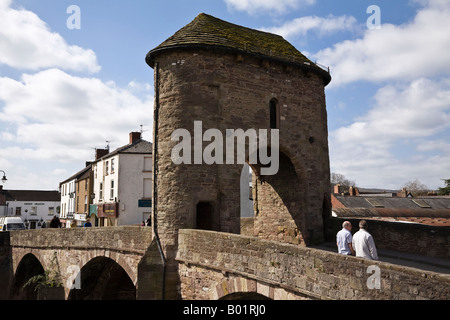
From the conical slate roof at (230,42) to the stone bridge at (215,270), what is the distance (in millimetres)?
5797

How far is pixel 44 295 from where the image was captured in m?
16.3

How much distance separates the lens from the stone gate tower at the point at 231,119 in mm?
11469

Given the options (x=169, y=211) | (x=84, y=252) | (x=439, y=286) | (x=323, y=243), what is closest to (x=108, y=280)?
(x=84, y=252)

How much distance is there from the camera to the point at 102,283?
1669 cm

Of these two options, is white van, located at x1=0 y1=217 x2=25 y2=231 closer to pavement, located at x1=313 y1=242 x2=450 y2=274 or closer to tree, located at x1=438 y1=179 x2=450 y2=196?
pavement, located at x1=313 y1=242 x2=450 y2=274

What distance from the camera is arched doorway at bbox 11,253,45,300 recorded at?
20.5 metres

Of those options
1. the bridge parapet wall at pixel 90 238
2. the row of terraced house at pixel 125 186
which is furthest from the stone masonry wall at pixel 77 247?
the row of terraced house at pixel 125 186

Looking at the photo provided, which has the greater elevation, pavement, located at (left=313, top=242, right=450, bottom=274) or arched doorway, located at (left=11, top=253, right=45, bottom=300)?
pavement, located at (left=313, top=242, right=450, bottom=274)

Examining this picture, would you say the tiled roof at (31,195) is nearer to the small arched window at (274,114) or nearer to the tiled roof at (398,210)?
the tiled roof at (398,210)

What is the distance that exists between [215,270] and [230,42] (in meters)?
7.36

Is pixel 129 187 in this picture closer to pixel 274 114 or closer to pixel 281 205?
pixel 281 205

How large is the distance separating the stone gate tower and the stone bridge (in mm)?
840

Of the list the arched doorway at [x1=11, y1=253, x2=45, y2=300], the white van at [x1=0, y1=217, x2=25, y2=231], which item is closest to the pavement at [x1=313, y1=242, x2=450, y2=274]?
the arched doorway at [x1=11, y1=253, x2=45, y2=300]
